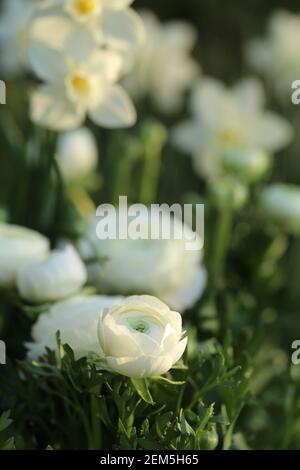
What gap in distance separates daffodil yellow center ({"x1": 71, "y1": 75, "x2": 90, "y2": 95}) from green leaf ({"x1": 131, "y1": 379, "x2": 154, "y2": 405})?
0.36 meters

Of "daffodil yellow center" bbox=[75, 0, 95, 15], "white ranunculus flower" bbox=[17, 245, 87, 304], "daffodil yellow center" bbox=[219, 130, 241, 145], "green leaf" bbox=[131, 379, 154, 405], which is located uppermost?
"daffodil yellow center" bbox=[75, 0, 95, 15]

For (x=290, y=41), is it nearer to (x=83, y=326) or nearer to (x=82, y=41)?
(x=82, y=41)

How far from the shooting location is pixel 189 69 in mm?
1454

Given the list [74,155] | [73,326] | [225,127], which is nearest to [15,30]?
[74,155]

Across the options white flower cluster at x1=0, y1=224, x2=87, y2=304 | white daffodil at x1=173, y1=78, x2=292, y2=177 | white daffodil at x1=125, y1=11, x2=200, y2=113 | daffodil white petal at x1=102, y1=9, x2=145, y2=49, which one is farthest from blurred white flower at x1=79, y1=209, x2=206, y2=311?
white daffodil at x1=125, y1=11, x2=200, y2=113

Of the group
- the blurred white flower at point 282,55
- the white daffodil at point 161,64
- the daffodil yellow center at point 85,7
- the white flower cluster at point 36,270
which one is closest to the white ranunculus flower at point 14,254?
the white flower cluster at point 36,270

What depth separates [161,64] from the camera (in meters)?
1.42

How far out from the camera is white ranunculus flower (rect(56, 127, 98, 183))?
1.18 m

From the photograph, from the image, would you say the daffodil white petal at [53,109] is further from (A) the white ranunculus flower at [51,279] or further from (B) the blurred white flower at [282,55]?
(B) the blurred white flower at [282,55]

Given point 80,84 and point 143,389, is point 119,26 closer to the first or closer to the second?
point 80,84

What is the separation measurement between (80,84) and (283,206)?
0.96 ft

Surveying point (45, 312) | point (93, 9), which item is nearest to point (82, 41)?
point (93, 9)

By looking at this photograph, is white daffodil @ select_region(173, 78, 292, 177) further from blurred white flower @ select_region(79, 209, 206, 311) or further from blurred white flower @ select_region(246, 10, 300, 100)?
blurred white flower @ select_region(79, 209, 206, 311)

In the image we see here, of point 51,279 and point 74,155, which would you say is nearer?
point 51,279
